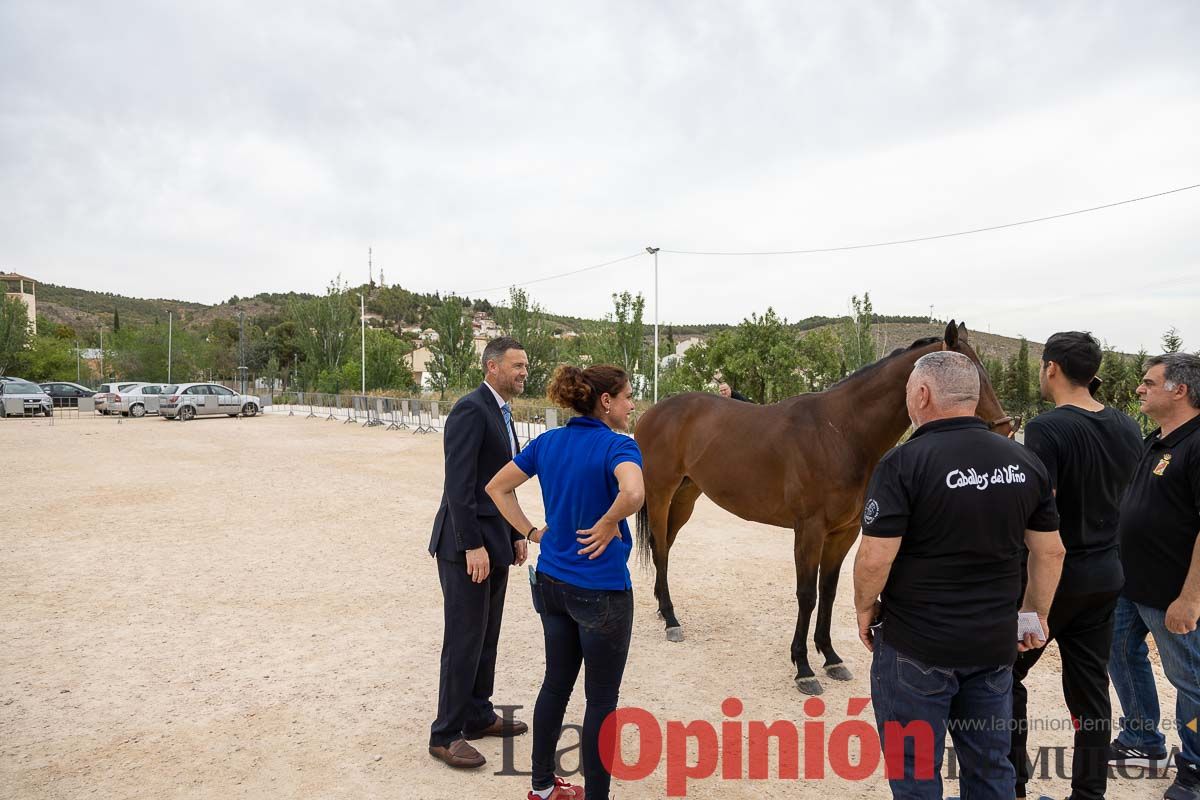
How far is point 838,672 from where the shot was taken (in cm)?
438

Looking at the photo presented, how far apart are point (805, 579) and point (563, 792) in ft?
7.16

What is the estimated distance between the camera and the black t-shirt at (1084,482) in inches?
105

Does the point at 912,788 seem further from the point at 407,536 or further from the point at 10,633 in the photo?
the point at 407,536

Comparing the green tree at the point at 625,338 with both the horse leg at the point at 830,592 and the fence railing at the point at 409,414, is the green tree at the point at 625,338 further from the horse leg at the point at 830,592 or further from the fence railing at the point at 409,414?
the horse leg at the point at 830,592

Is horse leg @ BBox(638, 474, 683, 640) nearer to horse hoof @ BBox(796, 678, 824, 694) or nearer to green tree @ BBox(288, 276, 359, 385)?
horse hoof @ BBox(796, 678, 824, 694)

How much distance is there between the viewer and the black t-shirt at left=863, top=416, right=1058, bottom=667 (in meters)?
2.03

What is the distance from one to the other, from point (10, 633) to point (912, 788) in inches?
243

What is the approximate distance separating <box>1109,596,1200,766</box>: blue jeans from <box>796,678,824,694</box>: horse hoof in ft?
4.84

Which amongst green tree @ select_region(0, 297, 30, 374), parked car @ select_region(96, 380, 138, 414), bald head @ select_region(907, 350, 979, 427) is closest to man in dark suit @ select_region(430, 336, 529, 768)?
bald head @ select_region(907, 350, 979, 427)

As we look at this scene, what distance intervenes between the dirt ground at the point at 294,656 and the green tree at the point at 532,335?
19.1 meters

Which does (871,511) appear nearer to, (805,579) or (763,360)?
(805,579)

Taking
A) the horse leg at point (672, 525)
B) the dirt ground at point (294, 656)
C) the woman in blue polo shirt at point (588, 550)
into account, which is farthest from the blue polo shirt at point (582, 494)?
the horse leg at point (672, 525)

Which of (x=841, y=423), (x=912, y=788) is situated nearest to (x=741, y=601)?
(x=841, y=423)

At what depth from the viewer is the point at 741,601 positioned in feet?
19.5
